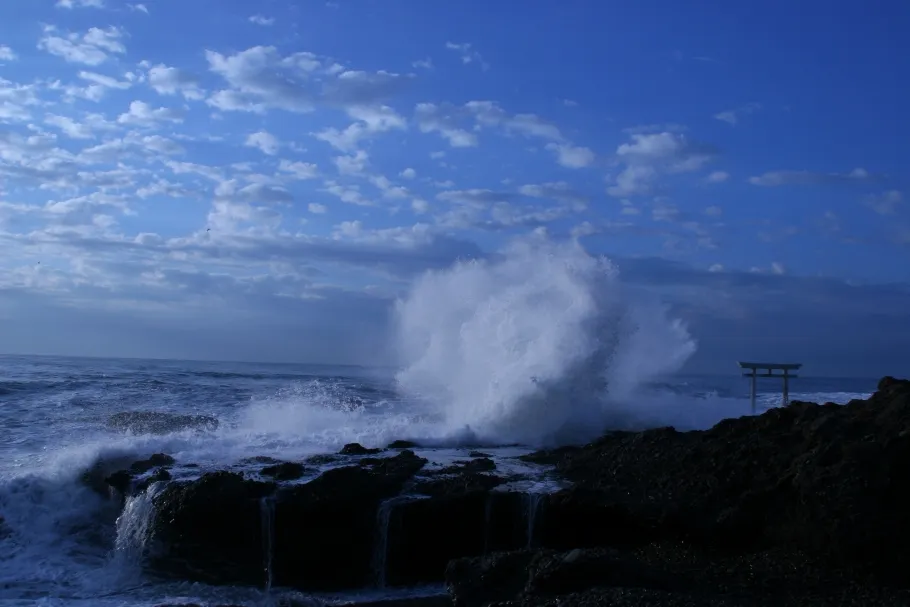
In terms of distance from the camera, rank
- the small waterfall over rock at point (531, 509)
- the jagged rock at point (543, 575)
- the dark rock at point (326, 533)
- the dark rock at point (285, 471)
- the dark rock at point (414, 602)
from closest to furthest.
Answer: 1. the jagged rock at point (543, 575)
2. the dark rock at point (414, 602)
3. the dark rock at point (326, 533)
4. the small waterfall over rock at point (531, 509)
5. the dark rock at point (285, 471)

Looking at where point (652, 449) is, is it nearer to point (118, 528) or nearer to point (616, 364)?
point (118, 528)

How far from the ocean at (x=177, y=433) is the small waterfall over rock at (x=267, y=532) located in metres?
0.39

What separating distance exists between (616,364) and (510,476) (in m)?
9.50

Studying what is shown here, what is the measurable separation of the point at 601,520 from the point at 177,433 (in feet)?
29.2

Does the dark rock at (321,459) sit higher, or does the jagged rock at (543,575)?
the dark rock at (321,459)

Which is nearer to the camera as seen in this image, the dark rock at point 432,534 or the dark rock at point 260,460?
the dark rock at point 432,534

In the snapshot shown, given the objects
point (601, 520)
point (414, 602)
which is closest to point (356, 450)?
point (414, 602)

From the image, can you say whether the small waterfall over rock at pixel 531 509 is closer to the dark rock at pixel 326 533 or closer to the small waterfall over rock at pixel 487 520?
the small waterfall over rock at pixel 487 520

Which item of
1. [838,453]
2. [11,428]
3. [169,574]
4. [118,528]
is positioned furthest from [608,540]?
[11,428]

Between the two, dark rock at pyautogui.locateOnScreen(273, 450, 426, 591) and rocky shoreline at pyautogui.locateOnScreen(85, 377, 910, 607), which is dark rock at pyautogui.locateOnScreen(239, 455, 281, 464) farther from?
dark rock at pyautogui.locateOnScreen(273, 450, 426, 591)

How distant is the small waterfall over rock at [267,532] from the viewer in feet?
32.1

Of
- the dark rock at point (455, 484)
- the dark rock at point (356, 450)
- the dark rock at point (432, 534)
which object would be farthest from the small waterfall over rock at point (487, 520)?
the dark rock at point (356, 450)

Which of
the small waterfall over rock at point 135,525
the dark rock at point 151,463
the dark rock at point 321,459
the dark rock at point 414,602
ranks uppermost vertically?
the dark rock at point 321,459

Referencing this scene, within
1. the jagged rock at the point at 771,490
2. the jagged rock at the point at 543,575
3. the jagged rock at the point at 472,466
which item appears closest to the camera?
the jagged rock at the point at 543,575
